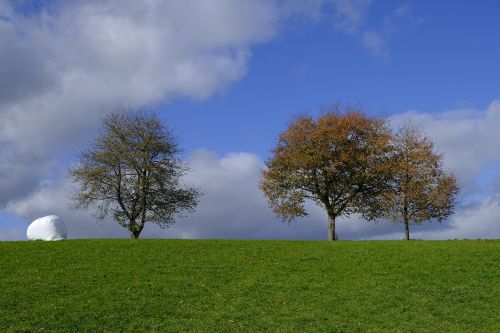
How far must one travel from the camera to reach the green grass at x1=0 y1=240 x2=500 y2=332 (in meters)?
25.0

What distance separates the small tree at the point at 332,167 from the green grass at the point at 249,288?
1703cm

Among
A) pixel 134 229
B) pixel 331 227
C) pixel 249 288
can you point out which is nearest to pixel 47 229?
pixel 134 229

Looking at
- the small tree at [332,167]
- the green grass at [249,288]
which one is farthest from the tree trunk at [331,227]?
the green grass at [249,288]

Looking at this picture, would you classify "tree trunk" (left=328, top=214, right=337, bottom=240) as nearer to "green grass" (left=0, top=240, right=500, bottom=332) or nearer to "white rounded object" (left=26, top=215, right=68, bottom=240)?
"green grass" (left=0, top=240, right=500, bottom=332)

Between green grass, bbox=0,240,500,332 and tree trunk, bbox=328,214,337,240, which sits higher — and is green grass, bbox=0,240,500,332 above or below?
below

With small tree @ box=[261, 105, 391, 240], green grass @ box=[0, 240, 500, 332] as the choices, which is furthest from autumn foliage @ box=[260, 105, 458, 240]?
green grass @ box=[0, 240, 500, 332]

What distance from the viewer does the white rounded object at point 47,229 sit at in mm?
52656

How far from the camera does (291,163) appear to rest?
193 ft

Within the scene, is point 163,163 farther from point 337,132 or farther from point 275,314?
point 275,314

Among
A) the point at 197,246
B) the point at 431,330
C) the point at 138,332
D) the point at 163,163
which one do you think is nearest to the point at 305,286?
the point at 431,330

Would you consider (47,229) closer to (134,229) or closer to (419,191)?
(134,229)

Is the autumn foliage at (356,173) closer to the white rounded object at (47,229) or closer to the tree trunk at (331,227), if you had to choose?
the tree trunk at (331,227)

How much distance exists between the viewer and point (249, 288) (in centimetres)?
2983

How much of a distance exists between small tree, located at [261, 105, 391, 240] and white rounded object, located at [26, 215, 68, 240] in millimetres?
21716
